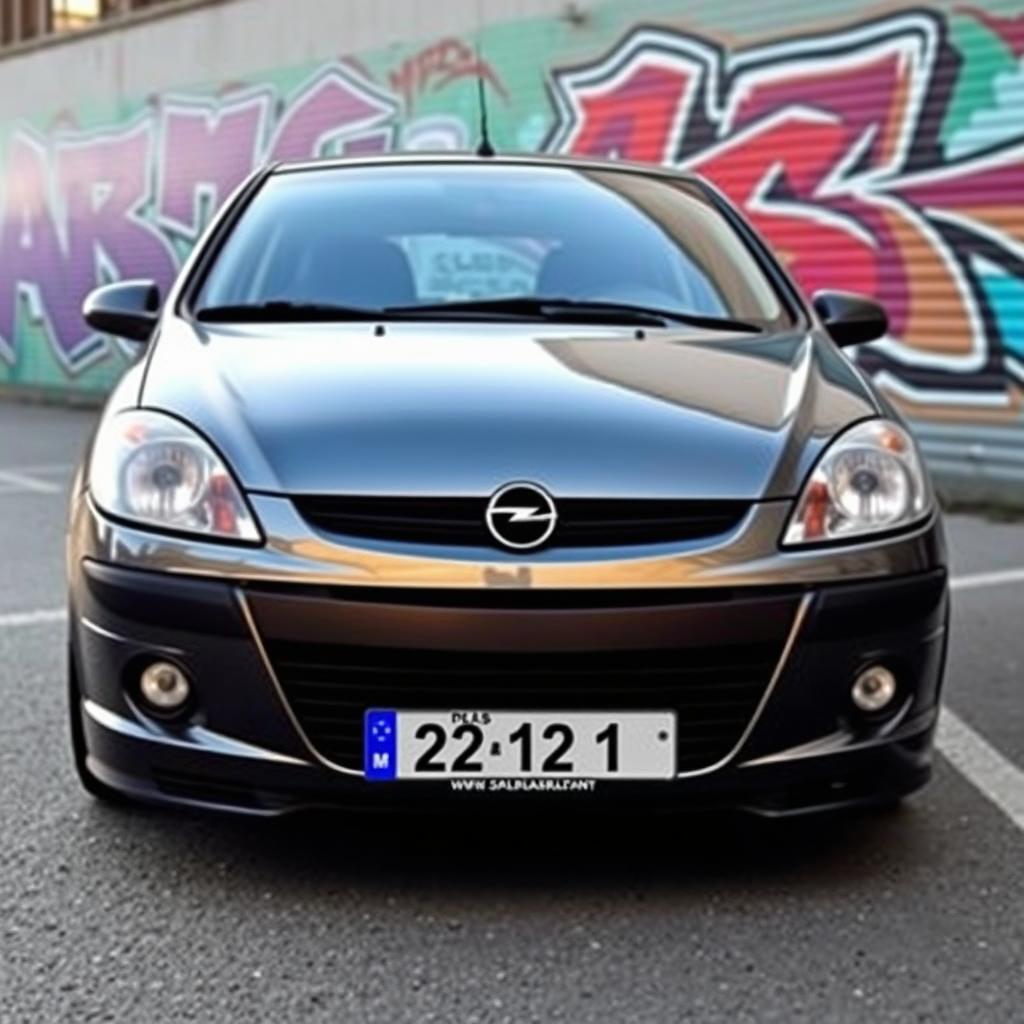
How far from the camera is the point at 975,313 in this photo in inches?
383

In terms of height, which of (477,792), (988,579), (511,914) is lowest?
(988,579)

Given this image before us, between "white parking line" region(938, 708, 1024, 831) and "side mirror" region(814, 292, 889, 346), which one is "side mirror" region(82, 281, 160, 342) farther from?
"white parking line" region(938, 708, 1024, 831)

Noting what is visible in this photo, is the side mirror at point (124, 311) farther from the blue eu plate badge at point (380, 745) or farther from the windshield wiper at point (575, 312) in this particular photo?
the blue eu plate badge at point (380, 745)

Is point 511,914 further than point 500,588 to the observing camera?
→ Yes

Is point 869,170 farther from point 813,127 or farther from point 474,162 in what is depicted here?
point 474,162

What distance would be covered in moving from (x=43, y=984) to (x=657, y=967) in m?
1.01

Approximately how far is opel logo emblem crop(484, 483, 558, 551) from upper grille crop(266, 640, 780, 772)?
19 cm

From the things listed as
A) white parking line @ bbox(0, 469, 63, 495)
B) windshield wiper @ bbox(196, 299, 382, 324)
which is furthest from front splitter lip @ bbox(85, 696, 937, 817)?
white parking line @ bbox(0, 469, 63, 495)

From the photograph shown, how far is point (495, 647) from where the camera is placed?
2742mm

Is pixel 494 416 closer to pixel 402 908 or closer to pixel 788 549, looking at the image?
pixel 788 549

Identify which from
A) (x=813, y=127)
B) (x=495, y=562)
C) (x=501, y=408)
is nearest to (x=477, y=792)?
(x=495, y=562)

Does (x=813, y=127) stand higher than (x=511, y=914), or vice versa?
(x=511, y=914)

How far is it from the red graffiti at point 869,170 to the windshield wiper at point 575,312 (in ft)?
20.7

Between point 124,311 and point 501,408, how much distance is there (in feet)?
4.63
